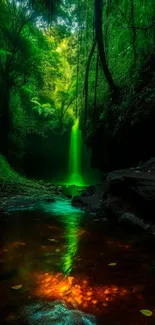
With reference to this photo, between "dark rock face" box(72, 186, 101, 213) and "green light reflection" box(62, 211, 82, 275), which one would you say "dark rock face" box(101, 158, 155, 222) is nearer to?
"dark rock face" box(72, 186, 101, 213)

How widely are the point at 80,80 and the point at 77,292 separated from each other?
1567 centimetres

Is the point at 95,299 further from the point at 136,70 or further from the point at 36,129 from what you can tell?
the point at 36,129

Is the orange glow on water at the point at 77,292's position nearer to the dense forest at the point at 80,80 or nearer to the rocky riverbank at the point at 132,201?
the rocky riverbank at the point at 132,201

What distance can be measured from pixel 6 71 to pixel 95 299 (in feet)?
43.1

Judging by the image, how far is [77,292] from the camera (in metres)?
2.79

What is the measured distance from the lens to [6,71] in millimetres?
13711

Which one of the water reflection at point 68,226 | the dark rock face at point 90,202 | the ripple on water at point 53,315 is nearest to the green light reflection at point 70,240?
the water reflection at point 68,226

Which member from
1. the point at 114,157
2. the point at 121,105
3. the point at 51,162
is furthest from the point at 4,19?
the point at 51,162

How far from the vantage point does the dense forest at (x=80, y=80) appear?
9664 millimetres

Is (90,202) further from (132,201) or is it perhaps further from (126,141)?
(126,141)

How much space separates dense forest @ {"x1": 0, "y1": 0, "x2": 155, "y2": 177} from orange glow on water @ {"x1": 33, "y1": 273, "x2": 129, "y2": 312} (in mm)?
6564

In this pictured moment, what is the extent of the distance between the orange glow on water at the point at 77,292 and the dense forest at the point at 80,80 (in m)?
6.56

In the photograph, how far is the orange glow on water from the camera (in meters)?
2.56

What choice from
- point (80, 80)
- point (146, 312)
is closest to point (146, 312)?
point (146, 312)
